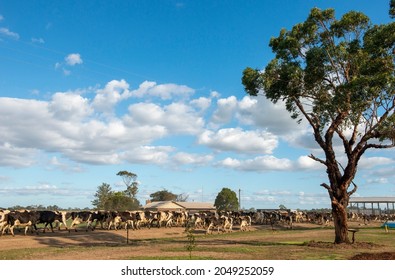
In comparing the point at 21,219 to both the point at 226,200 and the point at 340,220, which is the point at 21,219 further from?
the point at 226,200

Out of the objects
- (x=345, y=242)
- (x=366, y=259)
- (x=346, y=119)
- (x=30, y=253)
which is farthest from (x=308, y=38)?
(x=30, y=253)

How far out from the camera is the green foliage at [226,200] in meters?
113

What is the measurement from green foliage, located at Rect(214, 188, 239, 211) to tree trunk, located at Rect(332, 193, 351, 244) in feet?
289

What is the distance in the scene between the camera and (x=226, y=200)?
374ft

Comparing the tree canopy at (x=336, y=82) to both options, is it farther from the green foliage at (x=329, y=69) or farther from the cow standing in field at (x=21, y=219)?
the cow standing in field at (x=21, y=219)

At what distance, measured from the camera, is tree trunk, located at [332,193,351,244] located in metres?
24.8

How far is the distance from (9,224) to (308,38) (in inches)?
957

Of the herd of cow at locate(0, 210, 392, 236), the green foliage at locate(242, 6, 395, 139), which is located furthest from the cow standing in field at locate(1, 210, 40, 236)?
the green foliage at locate(242, 6, 395, 139)

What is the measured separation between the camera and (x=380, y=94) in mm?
23844

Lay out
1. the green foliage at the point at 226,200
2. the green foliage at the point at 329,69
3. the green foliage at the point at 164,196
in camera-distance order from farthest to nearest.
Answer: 1. the green foliage at the point at 164,196
2. the green foliage at the point at 226,200
3. the green foliage at the point at 329,69

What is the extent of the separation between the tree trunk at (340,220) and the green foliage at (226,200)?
289 ft

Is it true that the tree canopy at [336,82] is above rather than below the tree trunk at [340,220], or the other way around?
above

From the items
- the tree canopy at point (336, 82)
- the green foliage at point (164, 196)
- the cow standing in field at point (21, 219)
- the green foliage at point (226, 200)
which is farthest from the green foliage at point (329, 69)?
the green foliage at point (164, 196)

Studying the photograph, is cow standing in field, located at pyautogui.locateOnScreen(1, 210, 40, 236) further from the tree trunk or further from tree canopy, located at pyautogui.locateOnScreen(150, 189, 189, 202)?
tree canopy, located at pyautogui.locateOnScreen(150, 189, 189, 202)
